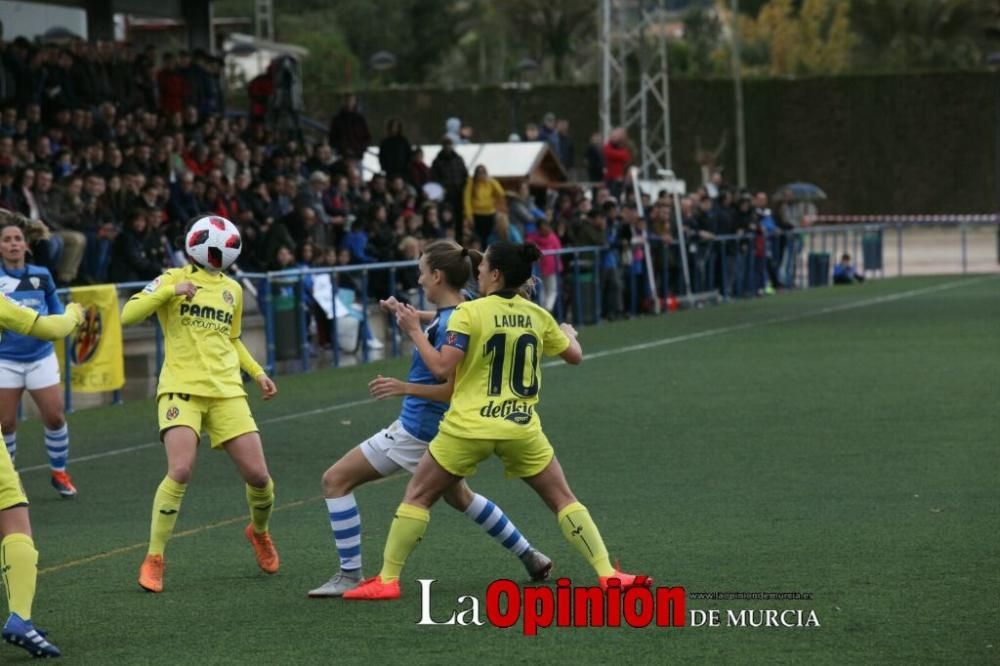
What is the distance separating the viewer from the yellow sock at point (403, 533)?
8383mm

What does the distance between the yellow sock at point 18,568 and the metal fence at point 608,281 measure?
10395mm

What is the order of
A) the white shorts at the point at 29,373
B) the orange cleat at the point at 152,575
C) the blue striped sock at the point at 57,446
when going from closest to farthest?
the orange cleat at the point at 152,575 < the white shorts at the point at 29,373 < the blue striped sock at the point at 57,446

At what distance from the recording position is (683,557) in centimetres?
972

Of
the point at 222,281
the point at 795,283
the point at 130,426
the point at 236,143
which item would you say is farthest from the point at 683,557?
the point at 795,283

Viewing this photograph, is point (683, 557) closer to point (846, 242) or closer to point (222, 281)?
point (222, 281)

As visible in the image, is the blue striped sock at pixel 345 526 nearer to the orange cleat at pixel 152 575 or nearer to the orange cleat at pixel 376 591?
the orange cleat at pixel 376 591

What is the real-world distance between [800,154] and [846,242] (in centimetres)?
2069

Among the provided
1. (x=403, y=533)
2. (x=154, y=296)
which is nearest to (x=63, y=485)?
(x=154, y=296)

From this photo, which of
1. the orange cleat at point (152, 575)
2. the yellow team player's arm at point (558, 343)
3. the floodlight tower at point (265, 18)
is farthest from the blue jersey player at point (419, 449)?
the floodlight tower at point (265, 18)

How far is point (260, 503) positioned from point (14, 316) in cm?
190

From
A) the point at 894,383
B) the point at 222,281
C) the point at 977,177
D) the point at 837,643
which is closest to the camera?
the point at 837,643

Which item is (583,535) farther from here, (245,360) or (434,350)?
(245,360)

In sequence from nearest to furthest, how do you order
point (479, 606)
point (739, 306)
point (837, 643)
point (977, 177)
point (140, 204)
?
point (837, 643) → point (479, 606) → point (140, 204) → point (739, 306) → point (977, 177)

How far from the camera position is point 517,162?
35062 mm
